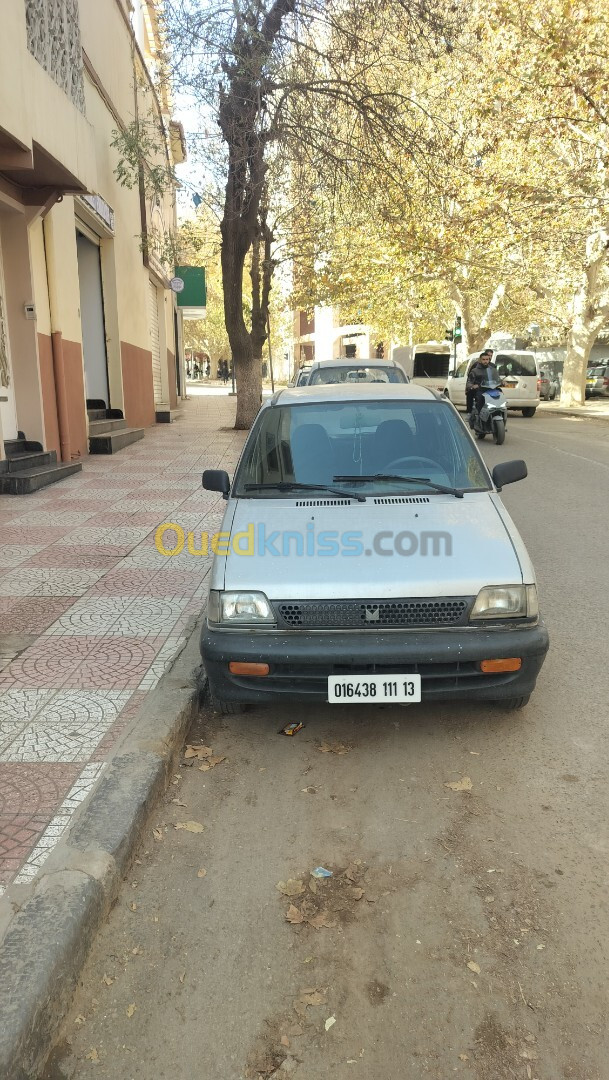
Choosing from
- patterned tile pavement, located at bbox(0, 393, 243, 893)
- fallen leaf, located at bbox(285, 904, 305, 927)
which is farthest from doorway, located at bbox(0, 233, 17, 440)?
fallen leaf, located at bbox(285, 904, 305, 927)

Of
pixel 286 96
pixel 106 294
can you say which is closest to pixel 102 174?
pixel 106 294

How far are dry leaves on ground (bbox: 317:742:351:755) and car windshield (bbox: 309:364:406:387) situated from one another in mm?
7269

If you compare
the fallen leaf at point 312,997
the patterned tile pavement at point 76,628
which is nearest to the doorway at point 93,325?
the patterned tile pavement at point 76,628

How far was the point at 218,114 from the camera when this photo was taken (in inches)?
537

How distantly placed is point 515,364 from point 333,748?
67.2 ft

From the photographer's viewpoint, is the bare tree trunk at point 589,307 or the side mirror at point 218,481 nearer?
the side mirror at point 218,481

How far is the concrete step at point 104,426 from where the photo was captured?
14969 mm

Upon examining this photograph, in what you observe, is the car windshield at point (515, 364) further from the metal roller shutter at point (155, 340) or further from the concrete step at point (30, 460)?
the concrete step at point (30, 460)

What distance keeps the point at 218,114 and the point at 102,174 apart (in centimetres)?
309

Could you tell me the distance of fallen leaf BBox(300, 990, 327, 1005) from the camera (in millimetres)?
2281

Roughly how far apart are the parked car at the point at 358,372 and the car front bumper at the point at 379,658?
719 cm

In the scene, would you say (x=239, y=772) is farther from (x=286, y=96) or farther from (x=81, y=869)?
(x=286, y=96)

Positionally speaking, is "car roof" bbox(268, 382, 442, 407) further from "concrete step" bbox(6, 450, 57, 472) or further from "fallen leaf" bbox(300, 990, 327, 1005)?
"concrete step" bbox(6, 450, 57, 472)

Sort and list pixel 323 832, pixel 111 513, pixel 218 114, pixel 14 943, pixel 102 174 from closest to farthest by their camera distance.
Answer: pixel 14 943 < pixel 323 832 < pixel 111 513 < pixel 218 114 < pixel 102 174
